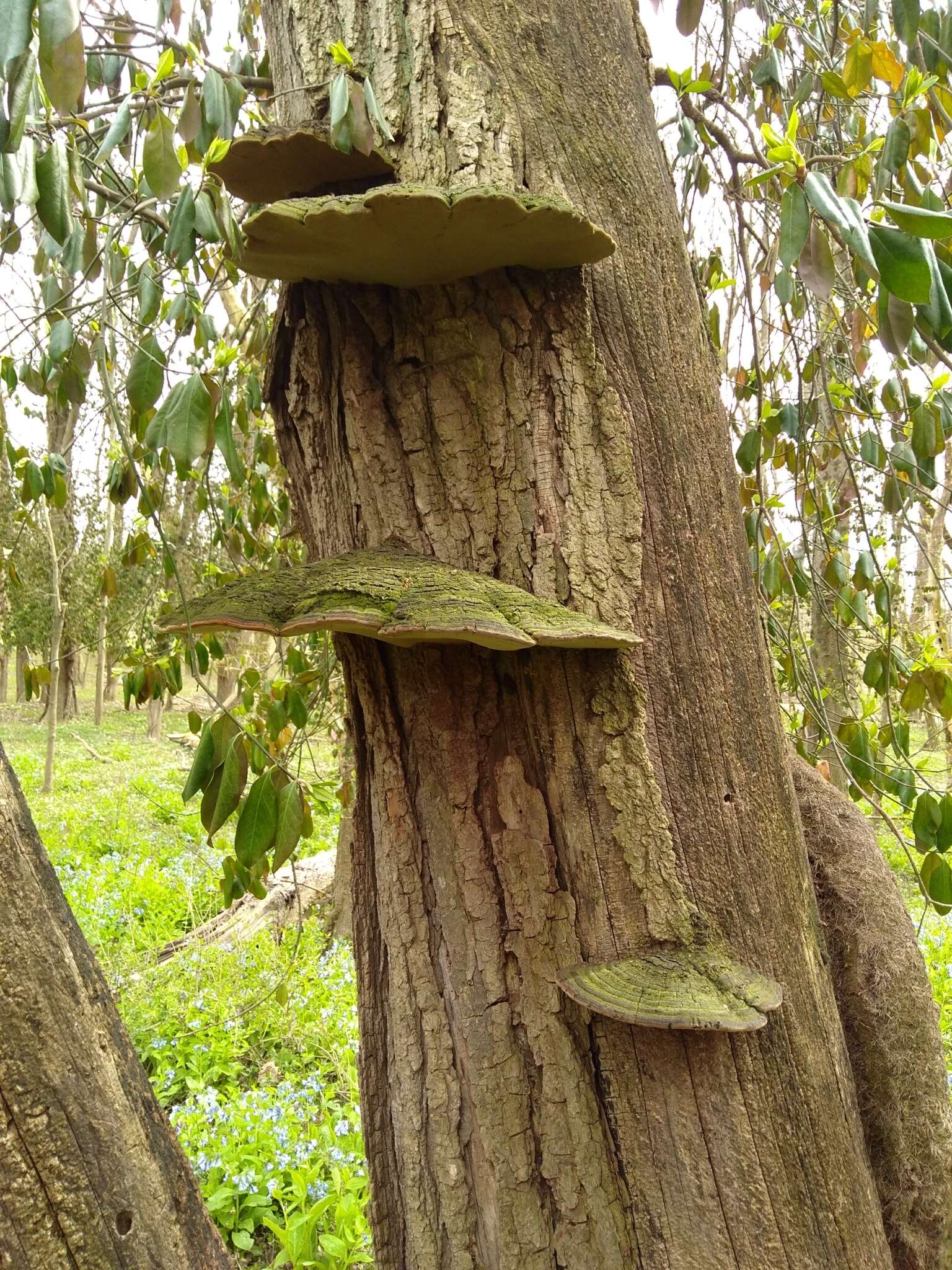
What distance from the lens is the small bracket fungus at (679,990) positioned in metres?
0.92

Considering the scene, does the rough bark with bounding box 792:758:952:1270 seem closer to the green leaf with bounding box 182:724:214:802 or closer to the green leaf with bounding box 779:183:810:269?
the green leaf with bounding box 779:183:810:269

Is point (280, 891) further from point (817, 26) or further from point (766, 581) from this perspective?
point (817, 26)

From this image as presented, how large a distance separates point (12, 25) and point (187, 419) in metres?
0.58

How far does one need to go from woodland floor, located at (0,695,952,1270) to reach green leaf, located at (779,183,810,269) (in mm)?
1485

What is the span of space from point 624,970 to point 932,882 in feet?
3.37

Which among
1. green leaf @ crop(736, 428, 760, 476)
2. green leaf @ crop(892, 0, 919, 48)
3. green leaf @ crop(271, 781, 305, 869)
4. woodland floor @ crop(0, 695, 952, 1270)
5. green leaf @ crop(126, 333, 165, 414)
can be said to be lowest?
woodland floor @ crop(0, 695, 952, 1270)

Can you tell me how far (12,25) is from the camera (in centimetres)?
79

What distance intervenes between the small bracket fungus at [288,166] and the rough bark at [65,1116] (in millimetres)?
775

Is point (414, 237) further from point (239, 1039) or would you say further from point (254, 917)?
point (254, 917)

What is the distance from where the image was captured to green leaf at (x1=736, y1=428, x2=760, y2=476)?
216cm

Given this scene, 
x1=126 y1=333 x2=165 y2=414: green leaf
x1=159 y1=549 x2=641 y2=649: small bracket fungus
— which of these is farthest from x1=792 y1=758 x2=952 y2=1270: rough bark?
x1=126 y1=333 x2=165 y2=414: green leaf

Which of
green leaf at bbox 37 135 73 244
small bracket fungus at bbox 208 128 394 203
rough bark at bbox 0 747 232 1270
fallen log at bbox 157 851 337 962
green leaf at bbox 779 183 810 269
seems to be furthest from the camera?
fallen log at bbox 157 851 337 962

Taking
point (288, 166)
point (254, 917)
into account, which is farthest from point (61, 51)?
point (254, 917)

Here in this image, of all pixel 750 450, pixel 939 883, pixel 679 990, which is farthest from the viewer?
pixel 750 450
